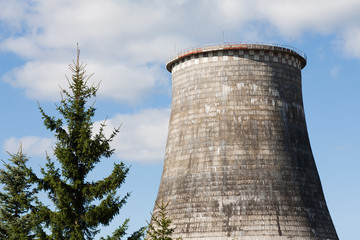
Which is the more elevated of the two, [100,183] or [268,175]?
[268,175]

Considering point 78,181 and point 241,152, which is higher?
point 241,152

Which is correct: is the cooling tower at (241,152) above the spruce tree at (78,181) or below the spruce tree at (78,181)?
above

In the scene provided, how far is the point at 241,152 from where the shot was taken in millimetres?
34344

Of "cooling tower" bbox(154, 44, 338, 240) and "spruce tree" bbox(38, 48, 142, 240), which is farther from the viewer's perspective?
"cooling tower" bbox(154, 44, 338, 240)

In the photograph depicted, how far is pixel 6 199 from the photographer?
28484 millimetres

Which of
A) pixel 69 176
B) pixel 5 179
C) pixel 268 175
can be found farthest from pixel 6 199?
pixel 268 175

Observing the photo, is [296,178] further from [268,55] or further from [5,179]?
[5,179]

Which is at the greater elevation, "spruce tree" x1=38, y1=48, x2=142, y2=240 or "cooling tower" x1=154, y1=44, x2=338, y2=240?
"cooling tower" x1=154, y1=44, x2=338, y2=240

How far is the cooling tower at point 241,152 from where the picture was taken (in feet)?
109

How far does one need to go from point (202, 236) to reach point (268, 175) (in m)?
5.76

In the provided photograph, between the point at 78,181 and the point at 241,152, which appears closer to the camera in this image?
the point at 78,181

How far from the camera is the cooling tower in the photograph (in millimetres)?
33281

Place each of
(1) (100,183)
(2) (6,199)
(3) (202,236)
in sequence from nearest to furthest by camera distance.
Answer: (1) (100,183)
(2) (6,199)
(3) (202,236)

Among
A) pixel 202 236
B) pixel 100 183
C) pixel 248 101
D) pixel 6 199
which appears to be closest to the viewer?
pixel 100 183
